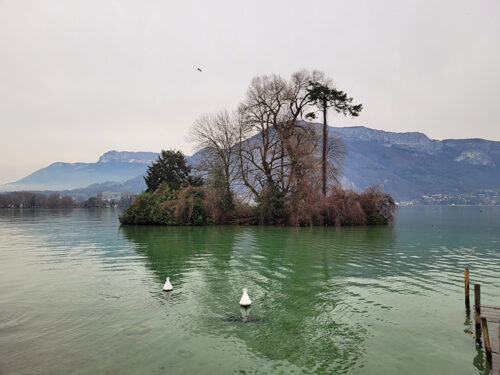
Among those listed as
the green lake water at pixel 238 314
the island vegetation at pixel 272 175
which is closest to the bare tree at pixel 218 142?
the island vegetation at pixel 272 175

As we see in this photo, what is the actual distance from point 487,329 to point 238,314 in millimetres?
6417

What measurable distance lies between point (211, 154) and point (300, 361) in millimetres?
42351

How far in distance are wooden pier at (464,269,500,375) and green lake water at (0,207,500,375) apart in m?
0.28

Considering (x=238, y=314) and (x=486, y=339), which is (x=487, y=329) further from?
(x=238, y=314)

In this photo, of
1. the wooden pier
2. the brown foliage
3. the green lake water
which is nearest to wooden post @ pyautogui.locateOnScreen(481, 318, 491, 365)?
the wooden pier

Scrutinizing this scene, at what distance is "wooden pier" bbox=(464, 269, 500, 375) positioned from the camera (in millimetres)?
7455

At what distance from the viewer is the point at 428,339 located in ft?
29.7

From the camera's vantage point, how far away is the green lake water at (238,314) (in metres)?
7.70

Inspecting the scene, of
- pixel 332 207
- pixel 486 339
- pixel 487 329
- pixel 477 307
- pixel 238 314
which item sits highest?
pixel 332 207

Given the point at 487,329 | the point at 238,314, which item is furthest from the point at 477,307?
the point at 238,314

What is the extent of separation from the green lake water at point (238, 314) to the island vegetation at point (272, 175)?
71.7 feet

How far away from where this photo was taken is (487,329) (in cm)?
774

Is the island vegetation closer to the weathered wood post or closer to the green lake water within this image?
the green lake water

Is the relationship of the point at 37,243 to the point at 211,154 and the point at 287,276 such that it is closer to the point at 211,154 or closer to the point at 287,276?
the point at 287,276
